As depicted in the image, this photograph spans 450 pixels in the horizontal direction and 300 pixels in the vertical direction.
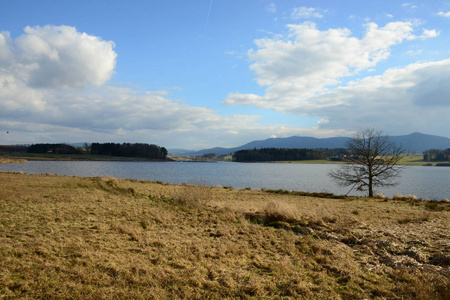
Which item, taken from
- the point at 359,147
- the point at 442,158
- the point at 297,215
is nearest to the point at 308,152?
the point at 442,158

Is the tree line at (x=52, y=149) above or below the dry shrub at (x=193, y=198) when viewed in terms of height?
above

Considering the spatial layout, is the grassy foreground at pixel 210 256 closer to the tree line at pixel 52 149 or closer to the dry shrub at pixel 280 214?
the dry shrub at pixel 280 214

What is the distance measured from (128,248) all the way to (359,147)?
101ft

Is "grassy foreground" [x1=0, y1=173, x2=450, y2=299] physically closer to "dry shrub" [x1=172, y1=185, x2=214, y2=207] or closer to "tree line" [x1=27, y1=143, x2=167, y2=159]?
"dry shrub" [x1=172, y1=185, x2=214, y2=207]

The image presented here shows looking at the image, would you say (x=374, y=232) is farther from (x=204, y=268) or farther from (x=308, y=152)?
(x=308, y=152)

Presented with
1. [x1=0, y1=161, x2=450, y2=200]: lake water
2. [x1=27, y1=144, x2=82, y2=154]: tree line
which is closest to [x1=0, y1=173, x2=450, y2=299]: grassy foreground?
[x1=0, y1=161, x2=450, y2=200]: lake water

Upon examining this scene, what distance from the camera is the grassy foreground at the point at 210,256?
560 cm

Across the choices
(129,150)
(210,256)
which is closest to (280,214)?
(210,256)

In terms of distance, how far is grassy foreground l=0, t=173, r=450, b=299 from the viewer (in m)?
5.60

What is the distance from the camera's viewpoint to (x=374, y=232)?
10.8m

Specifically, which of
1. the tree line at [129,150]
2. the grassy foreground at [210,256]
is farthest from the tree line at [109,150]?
the grassy foreground at [210,256]

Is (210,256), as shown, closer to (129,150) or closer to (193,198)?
(193,198)

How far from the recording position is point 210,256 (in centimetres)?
777

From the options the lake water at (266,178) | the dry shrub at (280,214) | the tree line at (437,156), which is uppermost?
the tree line at (437,156)
